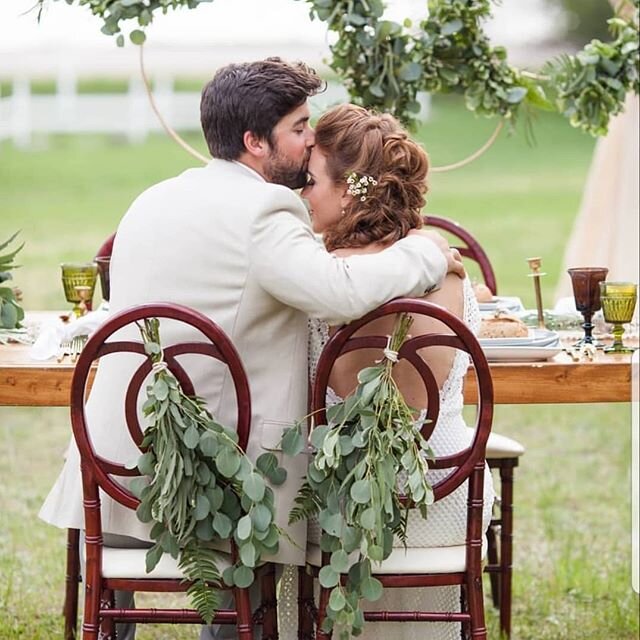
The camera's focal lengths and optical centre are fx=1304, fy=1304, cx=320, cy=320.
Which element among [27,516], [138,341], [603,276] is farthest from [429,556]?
[27,516]

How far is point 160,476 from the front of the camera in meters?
2.21

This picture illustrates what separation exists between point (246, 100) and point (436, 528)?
0.87m

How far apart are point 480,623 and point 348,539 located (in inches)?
13.7

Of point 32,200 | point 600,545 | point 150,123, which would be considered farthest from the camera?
point 150,123

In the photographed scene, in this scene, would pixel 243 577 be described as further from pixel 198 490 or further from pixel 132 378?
pixel 132 378

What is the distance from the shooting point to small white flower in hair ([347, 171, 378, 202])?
8.09 ft

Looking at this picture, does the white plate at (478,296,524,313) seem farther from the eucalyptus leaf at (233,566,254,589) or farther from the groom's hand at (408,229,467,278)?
the eucalyptus leaf at (233,566,254,589)

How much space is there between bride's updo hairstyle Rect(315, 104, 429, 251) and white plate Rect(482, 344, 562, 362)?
0.40 meters

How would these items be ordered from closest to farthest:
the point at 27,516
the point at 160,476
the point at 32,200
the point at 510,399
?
the point at 160,476 → the point at 510,399 → the point at 27,516 → the point at 32,200

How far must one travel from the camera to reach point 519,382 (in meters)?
2.71

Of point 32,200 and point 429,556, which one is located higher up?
point 32,200

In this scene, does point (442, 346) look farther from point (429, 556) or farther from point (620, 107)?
point (620, 107)

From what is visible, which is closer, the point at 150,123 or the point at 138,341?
the point at 138,341

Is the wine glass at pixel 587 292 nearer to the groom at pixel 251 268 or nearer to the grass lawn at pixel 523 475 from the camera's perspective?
the groom at pixel 251 268
